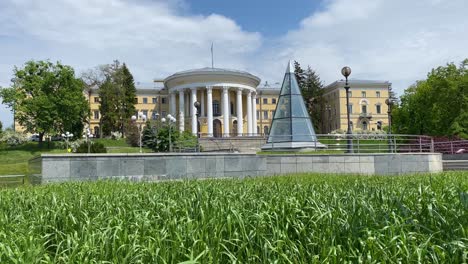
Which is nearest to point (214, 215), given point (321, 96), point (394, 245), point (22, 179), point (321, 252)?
point (321, 252)

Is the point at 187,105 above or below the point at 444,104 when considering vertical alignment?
above

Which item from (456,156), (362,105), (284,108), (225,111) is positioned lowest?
(456,156)

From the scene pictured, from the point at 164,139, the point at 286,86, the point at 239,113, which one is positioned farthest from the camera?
the point at 239,113

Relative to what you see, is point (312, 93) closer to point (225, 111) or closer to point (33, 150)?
point (225, 111)

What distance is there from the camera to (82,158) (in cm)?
1138

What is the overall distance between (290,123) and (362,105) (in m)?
66.4

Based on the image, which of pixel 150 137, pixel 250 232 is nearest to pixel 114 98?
pixel 150 137

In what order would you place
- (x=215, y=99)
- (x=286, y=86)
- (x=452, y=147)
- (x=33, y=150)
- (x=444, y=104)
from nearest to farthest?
(x=286, y=86) < (x=452, y=147) < (x=444, y=104) < (x=33, y=150) < (x=215, y=99)

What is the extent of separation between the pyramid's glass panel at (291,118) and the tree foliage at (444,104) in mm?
14464

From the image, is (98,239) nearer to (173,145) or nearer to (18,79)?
(173,145)

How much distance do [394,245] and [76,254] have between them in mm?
2223

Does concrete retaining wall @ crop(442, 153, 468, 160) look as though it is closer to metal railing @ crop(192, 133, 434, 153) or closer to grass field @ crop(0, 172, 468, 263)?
metal railing @ crop(192, 133, 434, 153)

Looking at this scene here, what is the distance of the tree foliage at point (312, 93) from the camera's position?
77000mm

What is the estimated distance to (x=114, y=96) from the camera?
6800 cm
